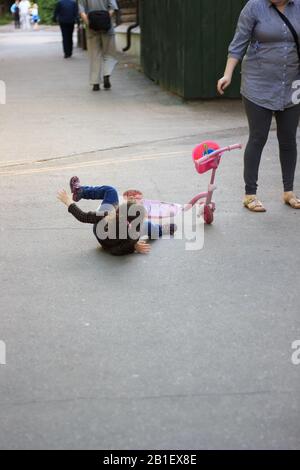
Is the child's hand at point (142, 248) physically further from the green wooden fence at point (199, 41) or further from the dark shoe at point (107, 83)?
the dark shoe at point (107, 83)

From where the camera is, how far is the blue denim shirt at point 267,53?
637cm

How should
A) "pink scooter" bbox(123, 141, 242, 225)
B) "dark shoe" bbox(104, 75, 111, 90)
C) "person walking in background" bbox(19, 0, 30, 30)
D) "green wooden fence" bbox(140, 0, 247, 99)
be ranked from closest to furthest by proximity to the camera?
"pink scooter" bbox(123, 141, 242, 225) < "green wooden fence" bbox(140, 0, 247, 99) < "dark shoe" bbox(104, 75, 111, 90) < "person walking in background" bbox(19, 0, 30, 30)

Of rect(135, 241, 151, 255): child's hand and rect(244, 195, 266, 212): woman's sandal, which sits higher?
rect(244, 195, 266, 212): woman's sandal

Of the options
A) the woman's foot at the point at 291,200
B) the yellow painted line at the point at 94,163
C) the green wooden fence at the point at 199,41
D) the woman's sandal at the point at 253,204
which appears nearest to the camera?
the woman's sandal at the point at 253,204

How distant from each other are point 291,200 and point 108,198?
5.91 ft

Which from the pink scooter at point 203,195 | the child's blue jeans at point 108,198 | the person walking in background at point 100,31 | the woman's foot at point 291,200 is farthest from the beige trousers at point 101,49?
the child's blue jeans at point 108,198

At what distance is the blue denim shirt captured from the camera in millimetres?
6367

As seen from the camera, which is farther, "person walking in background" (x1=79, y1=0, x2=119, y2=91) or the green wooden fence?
"person walking in background" (x1=79, y1=0, x2=119, y2=91)

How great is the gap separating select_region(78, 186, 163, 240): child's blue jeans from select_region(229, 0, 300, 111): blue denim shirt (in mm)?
1440

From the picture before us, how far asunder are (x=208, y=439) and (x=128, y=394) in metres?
0.54

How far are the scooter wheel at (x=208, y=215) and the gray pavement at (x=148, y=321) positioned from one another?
0.10 meters

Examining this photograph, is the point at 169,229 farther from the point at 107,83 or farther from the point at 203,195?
the point at 107,83

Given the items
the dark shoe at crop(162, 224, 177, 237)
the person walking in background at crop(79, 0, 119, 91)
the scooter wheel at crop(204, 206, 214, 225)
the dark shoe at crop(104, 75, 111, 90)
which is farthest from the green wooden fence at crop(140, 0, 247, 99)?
the dark shoe at crop(162, 224, 177, 237)

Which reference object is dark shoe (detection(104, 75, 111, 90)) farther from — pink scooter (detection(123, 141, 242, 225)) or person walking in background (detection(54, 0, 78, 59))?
pink scooter (detection(123, 141, 242, 225))
